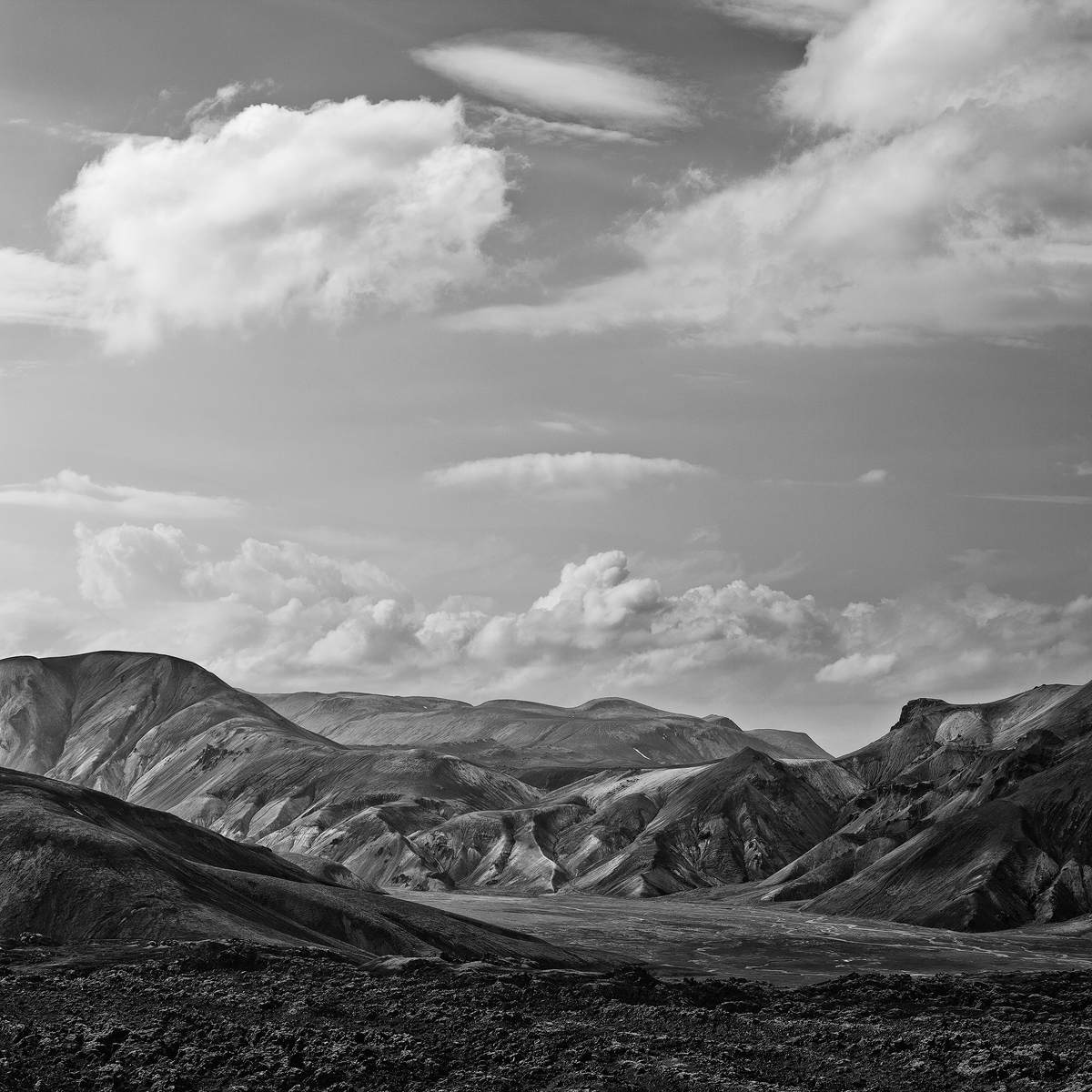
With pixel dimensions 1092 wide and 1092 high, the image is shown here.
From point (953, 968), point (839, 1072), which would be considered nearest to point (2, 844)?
point (839, 1072)

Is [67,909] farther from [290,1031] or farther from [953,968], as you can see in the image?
[953,968]

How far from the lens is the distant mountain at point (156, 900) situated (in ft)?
358

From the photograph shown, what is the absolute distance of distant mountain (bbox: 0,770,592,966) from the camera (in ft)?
358

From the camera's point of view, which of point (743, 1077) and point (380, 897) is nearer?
point (743, 1077)

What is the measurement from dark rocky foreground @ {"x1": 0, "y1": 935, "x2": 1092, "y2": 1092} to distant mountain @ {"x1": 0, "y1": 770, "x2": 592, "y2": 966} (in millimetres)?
19722

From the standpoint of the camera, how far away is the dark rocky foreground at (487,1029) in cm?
5700

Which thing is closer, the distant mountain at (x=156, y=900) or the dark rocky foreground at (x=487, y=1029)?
the dark rocky foreground at (x=487, y=1029)

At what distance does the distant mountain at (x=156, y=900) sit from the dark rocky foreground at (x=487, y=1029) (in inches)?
776

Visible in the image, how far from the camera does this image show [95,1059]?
5853 cm

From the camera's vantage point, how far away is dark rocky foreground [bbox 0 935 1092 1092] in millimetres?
57000

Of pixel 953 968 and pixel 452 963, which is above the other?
pixel 452 963

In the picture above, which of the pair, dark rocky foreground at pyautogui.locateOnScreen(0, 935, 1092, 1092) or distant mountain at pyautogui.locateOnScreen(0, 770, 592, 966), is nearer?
dark rocky foreground at pyautogui.locateOnScreen(0, 935, 1092, 1092)

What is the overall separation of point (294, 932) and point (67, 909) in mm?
20331

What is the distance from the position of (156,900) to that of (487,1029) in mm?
54581
